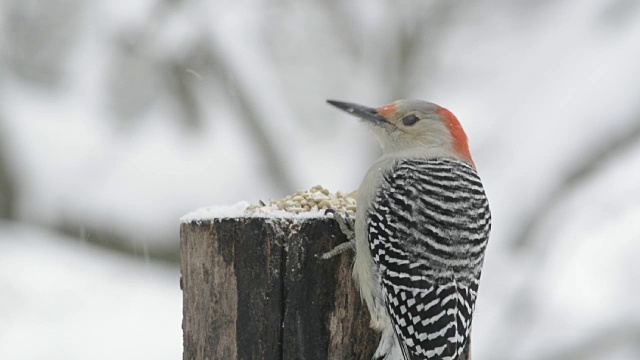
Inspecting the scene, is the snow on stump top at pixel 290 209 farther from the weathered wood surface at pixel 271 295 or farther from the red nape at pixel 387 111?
the red nape at pixel 387 111

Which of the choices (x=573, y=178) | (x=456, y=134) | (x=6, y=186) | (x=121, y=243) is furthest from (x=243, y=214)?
(x=573, y=178)

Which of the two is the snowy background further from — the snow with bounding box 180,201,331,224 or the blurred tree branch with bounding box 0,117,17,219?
the snow with bounding box 180,201,331,224

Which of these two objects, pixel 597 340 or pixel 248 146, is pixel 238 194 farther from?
pixel 597 340

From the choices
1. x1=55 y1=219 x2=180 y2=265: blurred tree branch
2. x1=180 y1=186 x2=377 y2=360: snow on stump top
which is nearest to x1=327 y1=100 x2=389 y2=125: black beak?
x1=180 y1=186 x2=377 y2=360: snow on stump top

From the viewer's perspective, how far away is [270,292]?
134 inches

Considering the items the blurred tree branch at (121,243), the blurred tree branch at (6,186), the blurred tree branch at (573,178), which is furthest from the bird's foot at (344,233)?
the blurred tree branch at (6,186)

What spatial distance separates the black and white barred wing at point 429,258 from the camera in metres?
3.63

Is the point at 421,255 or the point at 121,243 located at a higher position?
the point at 121,243

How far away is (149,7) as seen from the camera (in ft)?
29.1

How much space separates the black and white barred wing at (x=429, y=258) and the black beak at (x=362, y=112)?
0.69 metres

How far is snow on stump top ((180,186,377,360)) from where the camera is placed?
134 inches

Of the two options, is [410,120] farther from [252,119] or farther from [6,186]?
[6,186]

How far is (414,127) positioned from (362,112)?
287 mm

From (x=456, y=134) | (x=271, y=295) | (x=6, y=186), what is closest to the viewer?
(x=271, y=295)
